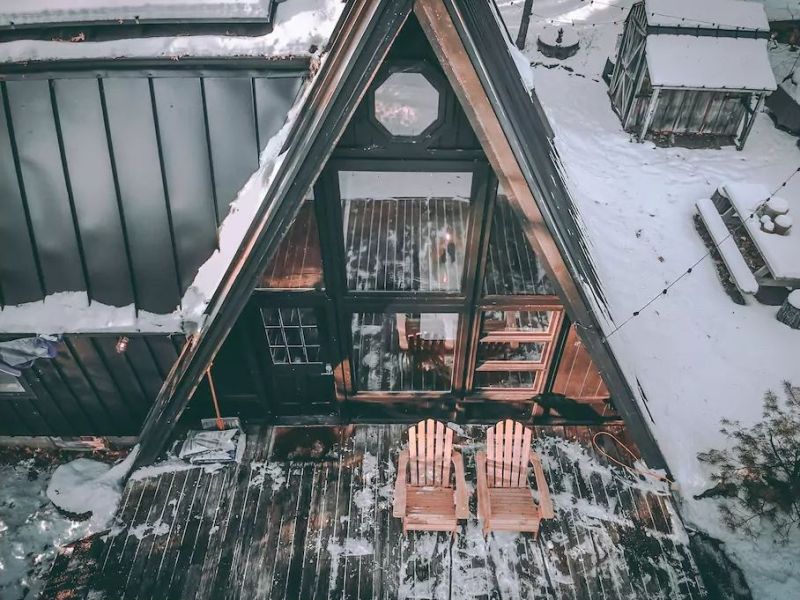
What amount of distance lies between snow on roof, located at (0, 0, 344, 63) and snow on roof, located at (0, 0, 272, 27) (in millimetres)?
196

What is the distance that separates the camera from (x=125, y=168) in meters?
5.98

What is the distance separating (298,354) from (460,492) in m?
3.07

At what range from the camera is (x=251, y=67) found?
5.71 meters

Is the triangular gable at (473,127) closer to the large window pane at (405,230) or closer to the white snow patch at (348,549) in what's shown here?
the large window pane at (405,230)

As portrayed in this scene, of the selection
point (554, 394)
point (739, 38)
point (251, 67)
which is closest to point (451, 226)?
point (554, 394)

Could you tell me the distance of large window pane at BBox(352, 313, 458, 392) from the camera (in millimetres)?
9570

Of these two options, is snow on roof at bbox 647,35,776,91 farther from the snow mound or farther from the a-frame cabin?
the snow mound

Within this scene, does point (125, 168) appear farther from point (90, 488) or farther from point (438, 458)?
point (438, 458)

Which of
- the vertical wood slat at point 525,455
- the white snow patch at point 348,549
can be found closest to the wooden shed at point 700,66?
the vertical wood slat at point 525,455

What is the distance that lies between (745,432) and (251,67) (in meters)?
10.2

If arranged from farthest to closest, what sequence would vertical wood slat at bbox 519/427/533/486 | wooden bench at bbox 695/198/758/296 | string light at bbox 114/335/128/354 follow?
wooden bench at bbox 695/198/758/296, vertical wood slat at bbox 519/427/533/486, string light at bbox 114/335/128/354

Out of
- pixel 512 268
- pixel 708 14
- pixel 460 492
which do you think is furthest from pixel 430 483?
pixel 708 14

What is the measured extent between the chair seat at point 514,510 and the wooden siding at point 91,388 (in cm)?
483

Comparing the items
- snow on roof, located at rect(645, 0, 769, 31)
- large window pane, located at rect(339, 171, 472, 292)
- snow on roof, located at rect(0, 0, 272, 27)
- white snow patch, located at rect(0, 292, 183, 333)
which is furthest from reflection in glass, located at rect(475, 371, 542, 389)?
snow on roof, located at rect(645, 0, 769, 31)
